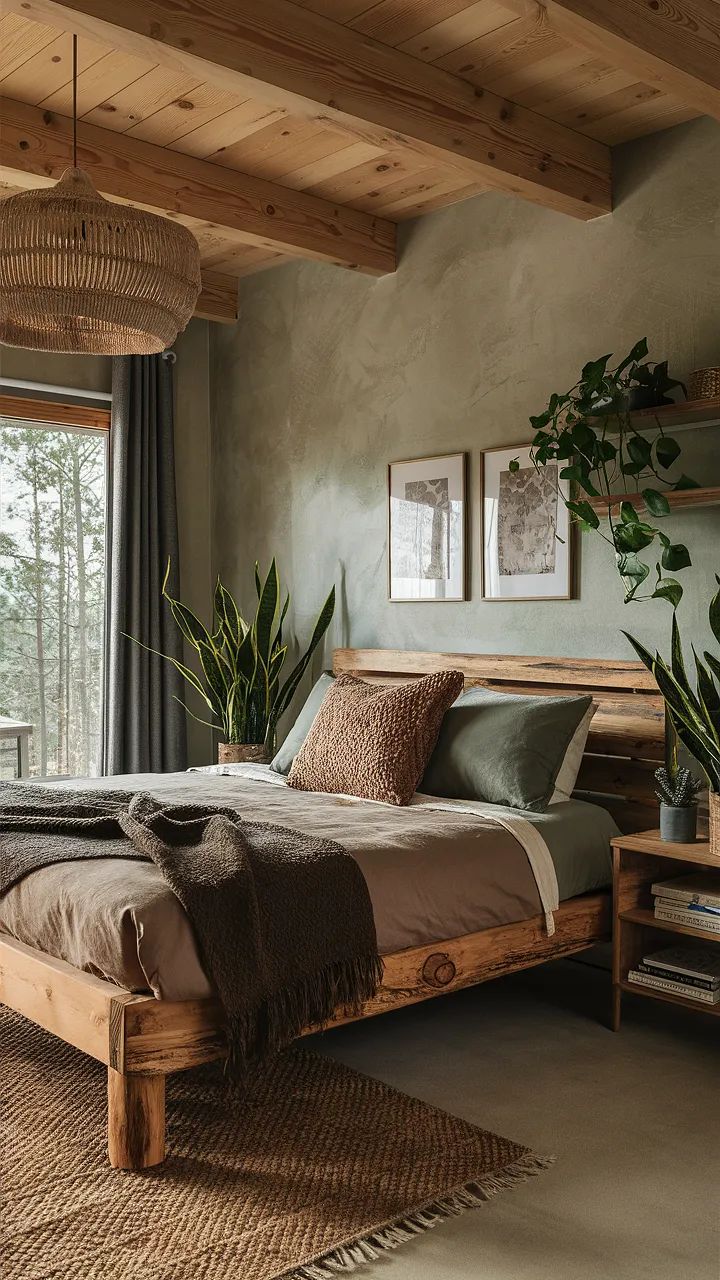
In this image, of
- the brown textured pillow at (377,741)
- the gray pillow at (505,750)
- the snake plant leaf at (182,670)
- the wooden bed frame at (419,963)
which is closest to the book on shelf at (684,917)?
the wooden bed frame at (419,963)

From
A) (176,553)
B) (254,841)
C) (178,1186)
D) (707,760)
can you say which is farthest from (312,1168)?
(176,553)

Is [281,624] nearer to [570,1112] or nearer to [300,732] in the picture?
[300,732]

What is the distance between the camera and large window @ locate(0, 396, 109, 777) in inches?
205

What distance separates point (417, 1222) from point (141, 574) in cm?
383

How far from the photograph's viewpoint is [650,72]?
9.20 feet

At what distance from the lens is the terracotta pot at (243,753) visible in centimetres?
486

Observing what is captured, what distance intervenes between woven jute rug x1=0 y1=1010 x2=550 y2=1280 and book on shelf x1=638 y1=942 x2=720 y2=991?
2.76 feet

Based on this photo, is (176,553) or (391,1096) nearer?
(391,1096)

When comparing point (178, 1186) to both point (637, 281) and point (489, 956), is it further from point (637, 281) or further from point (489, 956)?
point (637, 281)

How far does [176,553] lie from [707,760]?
10.6 feet

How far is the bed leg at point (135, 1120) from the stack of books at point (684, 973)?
1.50 m

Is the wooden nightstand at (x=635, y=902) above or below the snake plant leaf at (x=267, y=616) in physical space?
below

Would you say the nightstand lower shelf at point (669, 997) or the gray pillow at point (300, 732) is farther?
the gray pillow at point (300, 732)

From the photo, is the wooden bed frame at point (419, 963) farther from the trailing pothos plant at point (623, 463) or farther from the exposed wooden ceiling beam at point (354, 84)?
the exposed wooden ceiling beam at point (354, 84)
